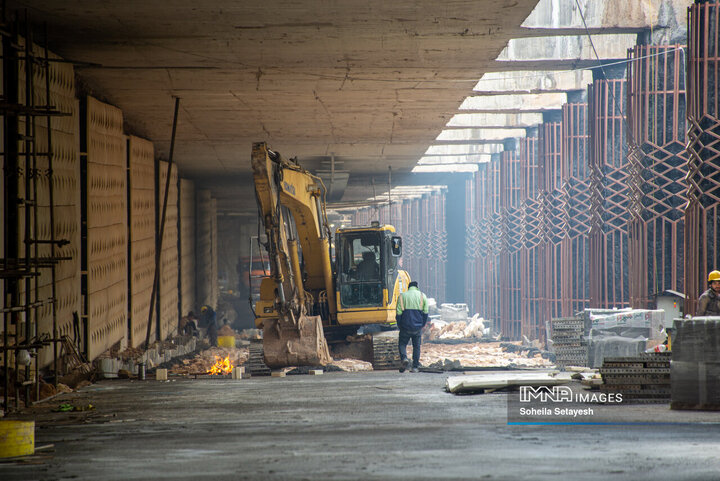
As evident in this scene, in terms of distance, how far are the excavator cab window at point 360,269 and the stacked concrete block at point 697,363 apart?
11.1 metres

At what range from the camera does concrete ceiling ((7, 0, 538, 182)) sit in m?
11.8

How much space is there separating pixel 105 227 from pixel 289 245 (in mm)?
3728

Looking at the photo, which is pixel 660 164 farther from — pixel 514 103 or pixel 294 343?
pixel 514 103

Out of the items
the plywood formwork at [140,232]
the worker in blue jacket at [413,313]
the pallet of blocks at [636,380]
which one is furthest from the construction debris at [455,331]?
the pallet of blocks at [636,380]

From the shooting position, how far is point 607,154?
70.9 ft

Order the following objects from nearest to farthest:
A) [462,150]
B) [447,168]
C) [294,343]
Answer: [294,343] → [462,150] → [447,168]

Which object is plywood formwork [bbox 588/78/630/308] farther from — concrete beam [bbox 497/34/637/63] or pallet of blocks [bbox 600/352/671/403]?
pallet of blocks [bbox 600/352/671/403]

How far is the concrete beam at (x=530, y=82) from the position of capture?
22078 millimetres

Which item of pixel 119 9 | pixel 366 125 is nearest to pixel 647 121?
pixel 366 125

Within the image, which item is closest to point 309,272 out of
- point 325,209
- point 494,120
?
point 325,209

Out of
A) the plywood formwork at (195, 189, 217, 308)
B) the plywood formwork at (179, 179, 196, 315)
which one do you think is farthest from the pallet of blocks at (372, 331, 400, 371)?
the plywood formwork at (195, 189, 217, 308)

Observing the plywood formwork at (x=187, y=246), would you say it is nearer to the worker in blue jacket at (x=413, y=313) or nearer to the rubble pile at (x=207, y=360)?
the rubble pile at (x=207, y=360)

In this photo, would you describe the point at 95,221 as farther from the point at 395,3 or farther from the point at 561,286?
the point at 561,286

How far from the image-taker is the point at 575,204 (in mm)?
26516
